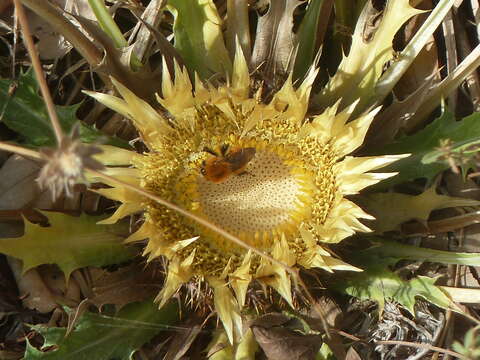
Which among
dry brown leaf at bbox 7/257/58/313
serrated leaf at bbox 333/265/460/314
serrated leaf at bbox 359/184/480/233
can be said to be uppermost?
serrated leaf at bbox 359/184/480/233

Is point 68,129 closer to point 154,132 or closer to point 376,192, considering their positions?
point 154,132

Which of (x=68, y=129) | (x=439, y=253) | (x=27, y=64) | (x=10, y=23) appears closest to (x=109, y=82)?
(x=68, y=129)

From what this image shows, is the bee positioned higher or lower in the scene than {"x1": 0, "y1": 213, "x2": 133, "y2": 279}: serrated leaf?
higher

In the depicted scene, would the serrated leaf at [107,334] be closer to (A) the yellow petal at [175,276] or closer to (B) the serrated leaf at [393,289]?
(A) the yellow petal at [175,276]

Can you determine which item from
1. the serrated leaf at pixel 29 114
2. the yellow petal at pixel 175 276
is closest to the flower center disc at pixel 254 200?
the yellow petal at pixel 175 276

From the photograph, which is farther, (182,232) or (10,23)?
(10,23)

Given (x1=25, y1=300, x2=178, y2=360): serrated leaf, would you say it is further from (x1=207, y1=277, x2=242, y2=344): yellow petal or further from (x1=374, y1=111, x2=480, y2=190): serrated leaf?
(x1=374, y1=111, x2=480, y2=190): serrated leaf

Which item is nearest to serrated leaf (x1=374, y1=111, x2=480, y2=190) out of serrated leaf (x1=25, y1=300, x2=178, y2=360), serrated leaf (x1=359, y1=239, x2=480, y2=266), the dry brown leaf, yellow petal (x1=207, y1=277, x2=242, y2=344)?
serrated leaf (x1=359, y1=239, x2=480, y2=266)
